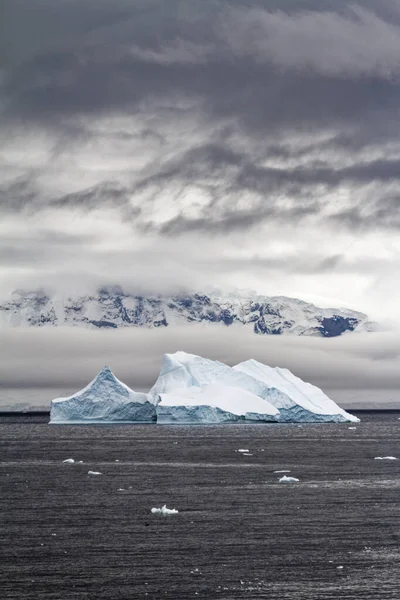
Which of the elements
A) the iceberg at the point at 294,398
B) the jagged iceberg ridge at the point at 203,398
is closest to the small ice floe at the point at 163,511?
the jagged iceberg ridge at the point at 203,398

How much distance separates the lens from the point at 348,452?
6419 cm

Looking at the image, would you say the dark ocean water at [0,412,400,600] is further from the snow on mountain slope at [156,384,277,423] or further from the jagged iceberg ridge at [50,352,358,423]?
the jagged iceberg ridge at [50,352,358,423]

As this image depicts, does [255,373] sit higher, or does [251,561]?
[255,373]

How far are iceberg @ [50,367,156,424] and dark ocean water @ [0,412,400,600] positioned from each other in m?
52.7

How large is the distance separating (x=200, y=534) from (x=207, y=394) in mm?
74930

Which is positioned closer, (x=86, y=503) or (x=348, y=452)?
(x=86, y=503)

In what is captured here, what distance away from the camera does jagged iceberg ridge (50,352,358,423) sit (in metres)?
99.0

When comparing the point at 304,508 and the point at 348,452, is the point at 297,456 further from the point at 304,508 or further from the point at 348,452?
the point at 304,508

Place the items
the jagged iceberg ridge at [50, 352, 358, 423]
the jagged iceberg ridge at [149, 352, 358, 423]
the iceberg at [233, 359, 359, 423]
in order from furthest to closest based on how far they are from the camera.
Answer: the iceberg at [233, 359, 359, 423], the jagged iceberg ridge at [50, 352, 358, 423], the jagged iceberg ridge at [149, 352, 358, 423]

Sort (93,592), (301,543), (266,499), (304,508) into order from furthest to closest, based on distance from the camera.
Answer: (266,499)
(304,508)
(301,543)
(93,592)

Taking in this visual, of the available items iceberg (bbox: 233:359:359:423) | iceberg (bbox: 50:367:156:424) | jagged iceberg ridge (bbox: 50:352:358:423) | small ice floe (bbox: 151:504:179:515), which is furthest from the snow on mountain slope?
small ice floe (bbox: 151:504:179:515)

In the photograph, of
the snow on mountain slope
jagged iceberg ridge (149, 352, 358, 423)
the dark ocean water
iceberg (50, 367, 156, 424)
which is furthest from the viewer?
iceberg (50, 367, 156, 424)

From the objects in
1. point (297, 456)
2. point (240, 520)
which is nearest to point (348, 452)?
point (297, 456)

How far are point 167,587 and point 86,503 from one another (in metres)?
13.9
